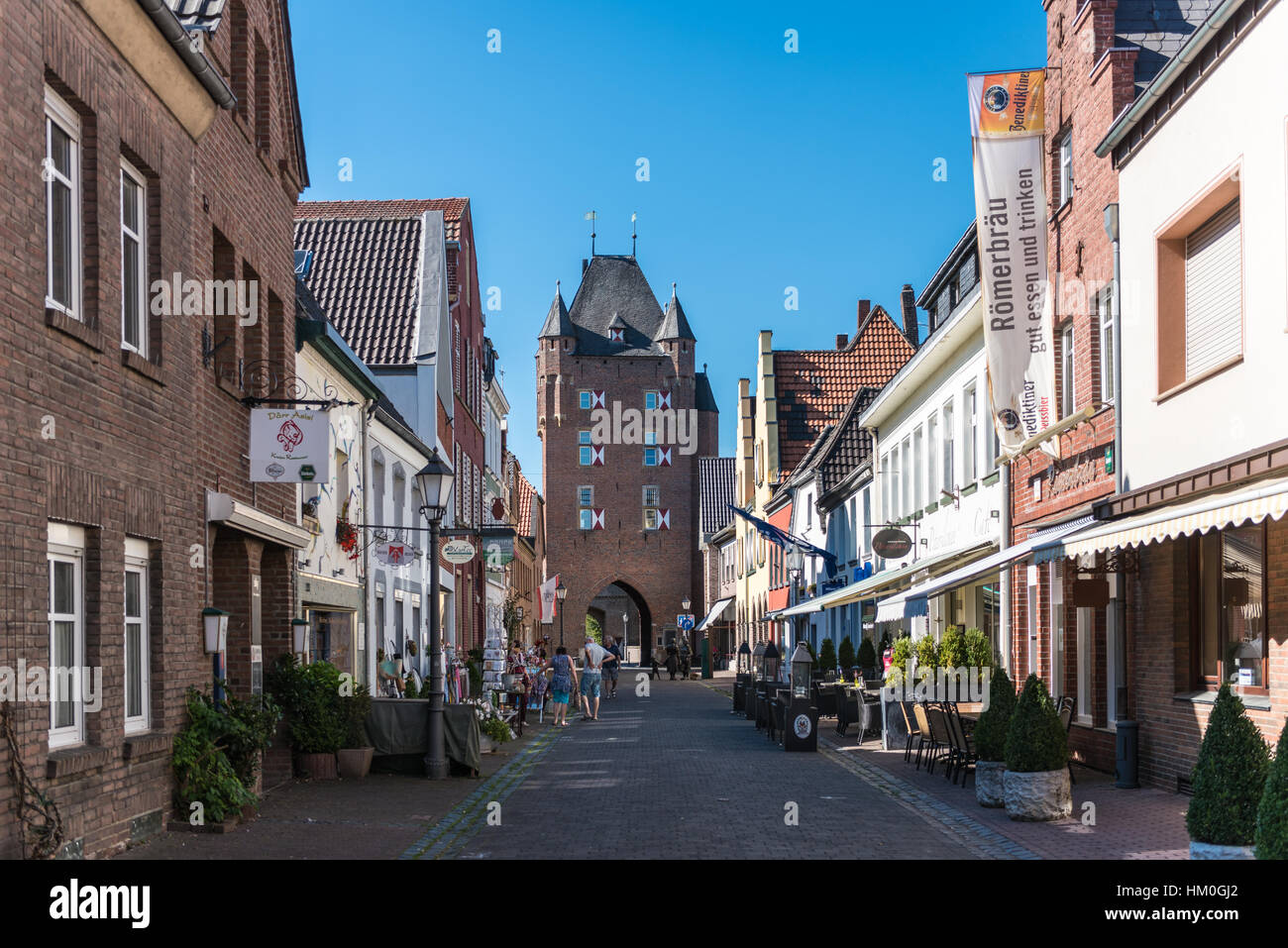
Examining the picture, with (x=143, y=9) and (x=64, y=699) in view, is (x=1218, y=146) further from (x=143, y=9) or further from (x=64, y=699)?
(x=64, y=699)

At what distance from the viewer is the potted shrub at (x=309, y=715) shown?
16125 mm

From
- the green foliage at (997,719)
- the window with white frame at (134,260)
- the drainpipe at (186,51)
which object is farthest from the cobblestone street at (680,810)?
the drainpipe at (186,51)

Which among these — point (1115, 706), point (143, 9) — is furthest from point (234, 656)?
point (1115, 706)

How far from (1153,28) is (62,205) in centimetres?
1248

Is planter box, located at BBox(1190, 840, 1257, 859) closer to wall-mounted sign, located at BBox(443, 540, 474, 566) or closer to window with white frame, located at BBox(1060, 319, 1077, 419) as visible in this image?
window with white frame, located at BBox(1060, 319, 1077, 419)

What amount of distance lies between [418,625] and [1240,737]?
22.8 m

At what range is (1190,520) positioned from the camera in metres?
10.7

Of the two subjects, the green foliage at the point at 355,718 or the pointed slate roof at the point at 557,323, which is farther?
the pointed slate roof at the point at 557,323

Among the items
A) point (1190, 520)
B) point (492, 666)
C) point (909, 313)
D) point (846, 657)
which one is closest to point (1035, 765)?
point (1190, 520)

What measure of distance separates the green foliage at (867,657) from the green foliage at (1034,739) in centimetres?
1529

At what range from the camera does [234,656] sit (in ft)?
48.6

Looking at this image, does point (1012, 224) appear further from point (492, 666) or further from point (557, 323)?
point (557, 323)

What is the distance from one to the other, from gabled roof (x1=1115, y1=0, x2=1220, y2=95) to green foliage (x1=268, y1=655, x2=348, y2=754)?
11.1 m

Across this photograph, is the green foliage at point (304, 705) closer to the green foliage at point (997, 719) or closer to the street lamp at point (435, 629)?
the street lamp at point (435, 629)
